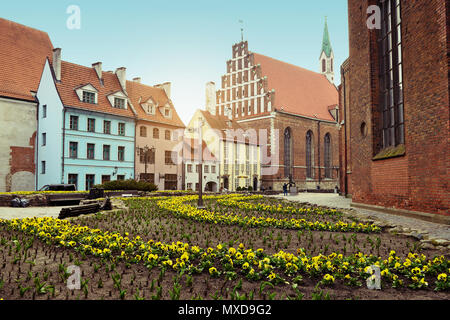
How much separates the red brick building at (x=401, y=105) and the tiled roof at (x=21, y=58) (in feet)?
100

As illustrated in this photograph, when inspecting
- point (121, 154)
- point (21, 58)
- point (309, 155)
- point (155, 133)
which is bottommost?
point (121, 154)

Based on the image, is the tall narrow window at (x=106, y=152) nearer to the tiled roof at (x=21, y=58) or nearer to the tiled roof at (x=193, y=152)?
the tiled roof at (x=21, y=58)

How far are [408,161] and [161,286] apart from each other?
1080 cm

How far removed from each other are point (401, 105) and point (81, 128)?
95.1 ft

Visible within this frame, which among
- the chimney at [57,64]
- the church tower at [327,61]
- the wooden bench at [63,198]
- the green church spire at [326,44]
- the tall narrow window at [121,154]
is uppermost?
the green church spire at [326,44]

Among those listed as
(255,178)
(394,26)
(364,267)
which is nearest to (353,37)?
(394,26)

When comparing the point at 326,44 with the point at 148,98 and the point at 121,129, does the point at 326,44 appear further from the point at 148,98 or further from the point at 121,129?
the point at 121,129

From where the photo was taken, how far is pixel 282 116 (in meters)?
52.3

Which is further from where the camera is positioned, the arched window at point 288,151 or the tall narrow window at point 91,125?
the arched window at point 288,151

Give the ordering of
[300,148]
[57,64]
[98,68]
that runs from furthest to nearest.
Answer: [300,148]
[98,68]
[57,64]

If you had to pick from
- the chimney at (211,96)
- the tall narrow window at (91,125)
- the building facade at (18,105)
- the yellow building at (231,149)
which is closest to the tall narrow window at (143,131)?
the tall narrow window at (91,125)

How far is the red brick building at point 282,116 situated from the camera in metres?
51.6

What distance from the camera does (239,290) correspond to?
4371 mm

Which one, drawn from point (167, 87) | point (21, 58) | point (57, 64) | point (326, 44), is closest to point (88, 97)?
point (57, 64)
